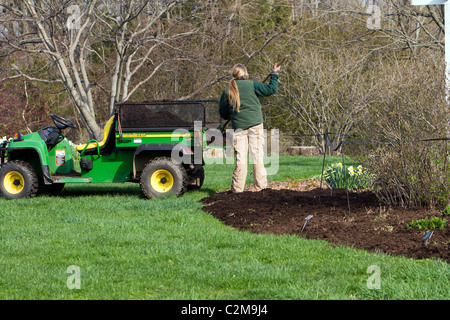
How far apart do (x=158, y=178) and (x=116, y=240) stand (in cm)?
299

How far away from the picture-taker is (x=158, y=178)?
8.39m

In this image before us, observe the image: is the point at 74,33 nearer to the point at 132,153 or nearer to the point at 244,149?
the point at 132,153

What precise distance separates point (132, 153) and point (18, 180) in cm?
186

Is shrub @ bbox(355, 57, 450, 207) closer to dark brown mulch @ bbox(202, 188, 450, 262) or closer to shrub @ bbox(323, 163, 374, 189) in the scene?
dark brown mulch @ bbox(202, 188, 450, 262)

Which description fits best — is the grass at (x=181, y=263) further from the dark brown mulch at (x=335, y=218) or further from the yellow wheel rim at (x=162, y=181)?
the yellow wheel rim at (x=162, y=181)

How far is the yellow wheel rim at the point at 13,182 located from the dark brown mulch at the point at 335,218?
305 cm

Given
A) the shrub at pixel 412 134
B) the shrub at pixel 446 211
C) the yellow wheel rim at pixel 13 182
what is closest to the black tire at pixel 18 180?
the yellow wheel rim at pixel 13 182

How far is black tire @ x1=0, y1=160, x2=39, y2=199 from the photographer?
8.62m

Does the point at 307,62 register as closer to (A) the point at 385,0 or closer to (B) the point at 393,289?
(A) the point at 385,0

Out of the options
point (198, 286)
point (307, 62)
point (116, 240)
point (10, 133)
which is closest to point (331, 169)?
point (116, 240)

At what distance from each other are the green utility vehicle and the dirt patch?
79 cm

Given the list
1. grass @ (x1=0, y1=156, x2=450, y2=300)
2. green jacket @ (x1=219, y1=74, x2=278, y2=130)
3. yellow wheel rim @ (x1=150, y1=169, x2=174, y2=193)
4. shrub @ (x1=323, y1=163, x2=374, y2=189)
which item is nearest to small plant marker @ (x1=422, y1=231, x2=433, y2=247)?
grass @ (x1=0, y1=156, x2=450, y2=300)

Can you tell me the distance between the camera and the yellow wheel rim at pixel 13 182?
8719mm

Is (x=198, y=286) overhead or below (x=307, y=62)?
below
